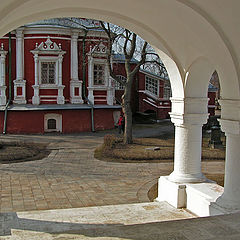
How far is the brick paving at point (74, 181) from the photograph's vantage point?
26.4ft

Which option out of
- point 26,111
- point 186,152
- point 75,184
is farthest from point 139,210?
point 26,111

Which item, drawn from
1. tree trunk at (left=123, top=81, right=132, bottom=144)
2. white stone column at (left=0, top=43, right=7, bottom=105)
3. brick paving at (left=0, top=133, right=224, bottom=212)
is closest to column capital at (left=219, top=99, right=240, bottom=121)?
brick paving at (left=0, top=133, right=224, bottom=212)

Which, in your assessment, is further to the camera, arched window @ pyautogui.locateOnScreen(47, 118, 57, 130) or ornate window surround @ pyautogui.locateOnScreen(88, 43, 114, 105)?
ornate window surround @ pyautogui.locateOnScreen(88, 43, 114, 105)

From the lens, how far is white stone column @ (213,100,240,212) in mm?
→ 5355

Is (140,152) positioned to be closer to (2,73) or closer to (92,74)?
(92,74)

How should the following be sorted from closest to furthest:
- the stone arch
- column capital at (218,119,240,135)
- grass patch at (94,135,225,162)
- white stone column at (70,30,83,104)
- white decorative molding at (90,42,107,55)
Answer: column capital at (218,119,240,135) < the stone arch < grass patch at (94,135,225,162) < white stone column at (70,30,83,104) < white decorative molding at (90,42,107,55)

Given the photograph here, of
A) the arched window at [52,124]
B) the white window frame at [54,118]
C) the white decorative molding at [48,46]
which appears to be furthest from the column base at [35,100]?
the white decorative molding at [48,46]

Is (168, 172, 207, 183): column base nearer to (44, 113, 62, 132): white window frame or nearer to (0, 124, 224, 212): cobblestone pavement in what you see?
(0, 124, 224, 212): cobblestone pavement

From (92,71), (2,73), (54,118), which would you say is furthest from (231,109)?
(2,73)

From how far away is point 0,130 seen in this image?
66.3 ft

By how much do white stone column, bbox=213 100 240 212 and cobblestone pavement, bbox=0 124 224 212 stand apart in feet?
10.1

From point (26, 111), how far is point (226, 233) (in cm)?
1775

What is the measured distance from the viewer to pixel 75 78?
21.6m

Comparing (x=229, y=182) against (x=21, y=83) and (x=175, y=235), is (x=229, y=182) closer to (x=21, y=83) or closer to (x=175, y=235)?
(x=175, y=235)
